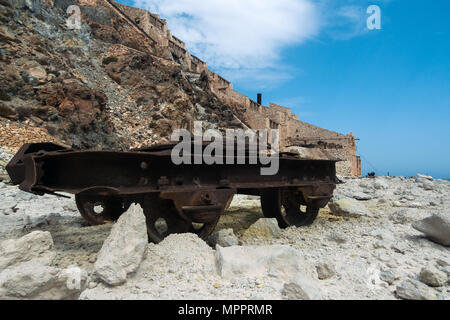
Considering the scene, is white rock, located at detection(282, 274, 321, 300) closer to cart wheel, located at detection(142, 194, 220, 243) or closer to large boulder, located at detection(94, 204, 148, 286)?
large boulder, located at detection(94, 204, 148, 286)

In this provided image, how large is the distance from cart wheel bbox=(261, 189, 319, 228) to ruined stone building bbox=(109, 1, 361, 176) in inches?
941

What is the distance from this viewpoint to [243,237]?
11.7 ft

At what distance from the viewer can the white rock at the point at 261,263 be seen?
222cm

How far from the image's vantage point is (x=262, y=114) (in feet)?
119

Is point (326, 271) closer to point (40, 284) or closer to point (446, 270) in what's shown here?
point (446, 270)

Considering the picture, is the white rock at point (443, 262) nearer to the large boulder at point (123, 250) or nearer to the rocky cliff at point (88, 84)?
the large boulder at point (123, 250)

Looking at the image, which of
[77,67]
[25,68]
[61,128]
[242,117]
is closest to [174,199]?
[61,128]

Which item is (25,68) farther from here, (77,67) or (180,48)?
(180,48)

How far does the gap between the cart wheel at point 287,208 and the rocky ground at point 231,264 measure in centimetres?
54

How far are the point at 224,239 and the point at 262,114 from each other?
34.3 meters

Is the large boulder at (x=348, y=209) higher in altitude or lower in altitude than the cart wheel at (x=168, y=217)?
lower

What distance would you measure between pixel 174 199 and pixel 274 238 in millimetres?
1515

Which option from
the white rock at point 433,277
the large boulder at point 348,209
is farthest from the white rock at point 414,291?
the large boulder at point 348,209
